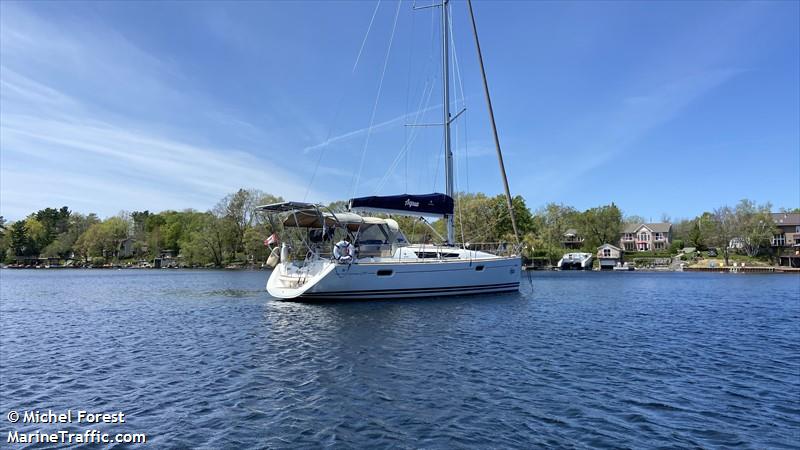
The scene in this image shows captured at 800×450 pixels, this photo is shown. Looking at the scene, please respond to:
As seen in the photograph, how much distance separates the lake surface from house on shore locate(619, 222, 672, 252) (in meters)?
111

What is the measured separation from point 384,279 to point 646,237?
380 feet

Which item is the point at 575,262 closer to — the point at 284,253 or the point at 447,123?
the point at 447,123

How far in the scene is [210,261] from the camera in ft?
313

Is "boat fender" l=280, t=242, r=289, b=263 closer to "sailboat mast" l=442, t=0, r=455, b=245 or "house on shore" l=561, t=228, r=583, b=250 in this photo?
"sailboat mast" l=442, t=0, r=455, b=245

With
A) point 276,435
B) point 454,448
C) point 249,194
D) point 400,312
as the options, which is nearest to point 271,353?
point 276,435

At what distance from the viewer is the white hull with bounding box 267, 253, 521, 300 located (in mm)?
24062

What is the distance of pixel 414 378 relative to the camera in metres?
10.5

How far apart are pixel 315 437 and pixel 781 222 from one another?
400 ft

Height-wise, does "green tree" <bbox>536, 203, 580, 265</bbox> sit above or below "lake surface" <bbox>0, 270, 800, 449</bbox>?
above

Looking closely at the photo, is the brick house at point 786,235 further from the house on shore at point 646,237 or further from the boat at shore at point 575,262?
the boat at shore at point 575,262

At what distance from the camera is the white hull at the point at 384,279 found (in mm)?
24062

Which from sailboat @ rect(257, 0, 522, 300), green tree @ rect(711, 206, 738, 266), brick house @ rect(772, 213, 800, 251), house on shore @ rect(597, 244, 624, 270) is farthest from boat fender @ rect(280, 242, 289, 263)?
brick house @ rect(772, 213, 800, 251)

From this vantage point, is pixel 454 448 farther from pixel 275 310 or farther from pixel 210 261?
pixel 210 261

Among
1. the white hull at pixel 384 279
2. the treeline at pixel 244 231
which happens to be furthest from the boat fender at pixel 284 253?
the treeline at pixel 244 231
